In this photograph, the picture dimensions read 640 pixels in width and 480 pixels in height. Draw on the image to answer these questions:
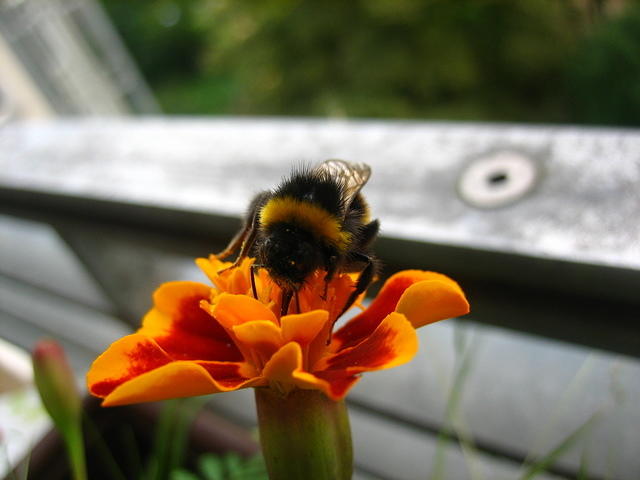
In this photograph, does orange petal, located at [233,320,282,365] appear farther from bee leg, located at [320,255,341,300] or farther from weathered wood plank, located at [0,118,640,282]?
weathered wood plank, located at [0,118,640,282]

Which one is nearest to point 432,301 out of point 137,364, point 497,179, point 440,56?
point 137,364

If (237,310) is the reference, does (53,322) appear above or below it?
above

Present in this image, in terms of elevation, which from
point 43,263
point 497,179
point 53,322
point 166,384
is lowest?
point 166,384

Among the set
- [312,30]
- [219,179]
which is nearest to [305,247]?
[219,179]

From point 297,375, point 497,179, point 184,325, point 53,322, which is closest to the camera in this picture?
point 297,375

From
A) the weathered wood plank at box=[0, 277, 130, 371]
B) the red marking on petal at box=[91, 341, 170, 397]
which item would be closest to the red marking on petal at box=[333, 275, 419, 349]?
the red marking on petal at box=[91, 341, 170, 397]

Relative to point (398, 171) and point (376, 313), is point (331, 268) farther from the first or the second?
point (398, 171)
